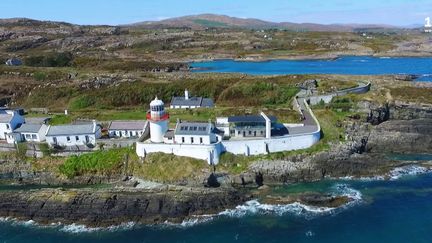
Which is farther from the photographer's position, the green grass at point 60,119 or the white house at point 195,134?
the green grass at point 60,119

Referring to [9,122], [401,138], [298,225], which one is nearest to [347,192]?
[298,225]

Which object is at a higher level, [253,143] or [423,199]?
[253,143]

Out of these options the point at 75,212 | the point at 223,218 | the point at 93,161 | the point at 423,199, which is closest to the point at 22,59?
the point at 93,161

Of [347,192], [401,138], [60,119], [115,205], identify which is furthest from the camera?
[60,119]

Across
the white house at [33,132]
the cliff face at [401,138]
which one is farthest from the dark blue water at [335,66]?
the white house at [33,132]

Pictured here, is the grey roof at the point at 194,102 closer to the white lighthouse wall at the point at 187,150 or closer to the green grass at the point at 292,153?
the green grass at the point at 292,153

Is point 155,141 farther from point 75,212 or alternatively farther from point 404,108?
point 404,108

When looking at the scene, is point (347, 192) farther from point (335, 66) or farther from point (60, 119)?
point (335, 66)
